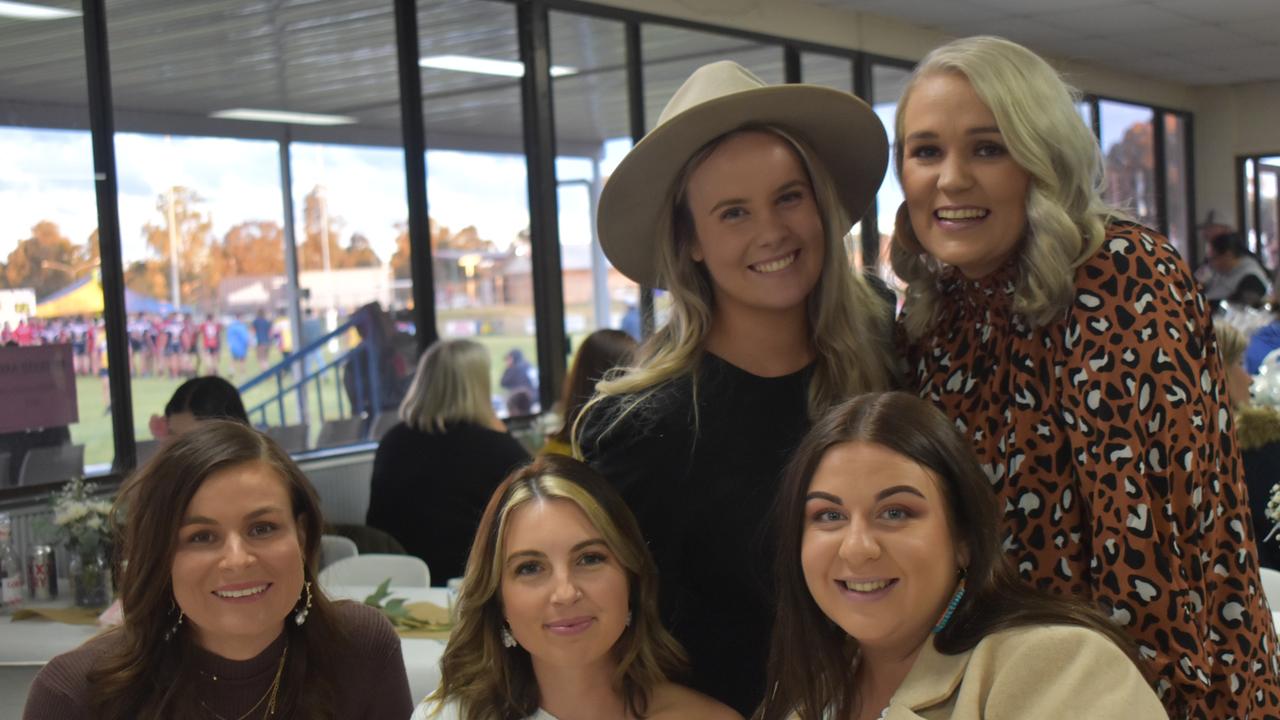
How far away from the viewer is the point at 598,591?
1.86 metres

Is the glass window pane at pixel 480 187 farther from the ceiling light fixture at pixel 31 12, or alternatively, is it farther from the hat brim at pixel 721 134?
the hat brim at pixel 721 134

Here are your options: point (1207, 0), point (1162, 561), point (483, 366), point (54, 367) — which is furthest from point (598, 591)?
point (1207, 0)

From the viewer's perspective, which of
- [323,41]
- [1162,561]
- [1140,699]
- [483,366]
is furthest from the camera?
[323,41]

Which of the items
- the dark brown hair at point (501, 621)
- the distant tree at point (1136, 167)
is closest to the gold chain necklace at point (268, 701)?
the dark brown hair at point (501, 621)

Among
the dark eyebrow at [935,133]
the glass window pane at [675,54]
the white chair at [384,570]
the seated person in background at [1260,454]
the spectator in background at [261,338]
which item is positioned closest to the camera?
the dark eyebrow at [935,133]

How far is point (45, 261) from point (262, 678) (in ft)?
12.3

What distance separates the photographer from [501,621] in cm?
195

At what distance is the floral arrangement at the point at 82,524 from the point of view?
159 inches

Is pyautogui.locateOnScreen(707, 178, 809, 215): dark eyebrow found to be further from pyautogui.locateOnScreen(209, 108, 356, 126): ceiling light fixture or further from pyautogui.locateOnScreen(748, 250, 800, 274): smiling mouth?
pyautogui.locateOnScreen(209, 108, 356, 126): ceiling light fixture

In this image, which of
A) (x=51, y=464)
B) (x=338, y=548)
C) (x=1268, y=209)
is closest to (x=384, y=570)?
(x=338, y=548)

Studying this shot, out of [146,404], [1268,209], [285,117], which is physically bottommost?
[146,404]

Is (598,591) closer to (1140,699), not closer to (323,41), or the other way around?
(1140,699)

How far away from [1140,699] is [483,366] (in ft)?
13.2

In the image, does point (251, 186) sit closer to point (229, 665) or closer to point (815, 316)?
point (229, 665)
